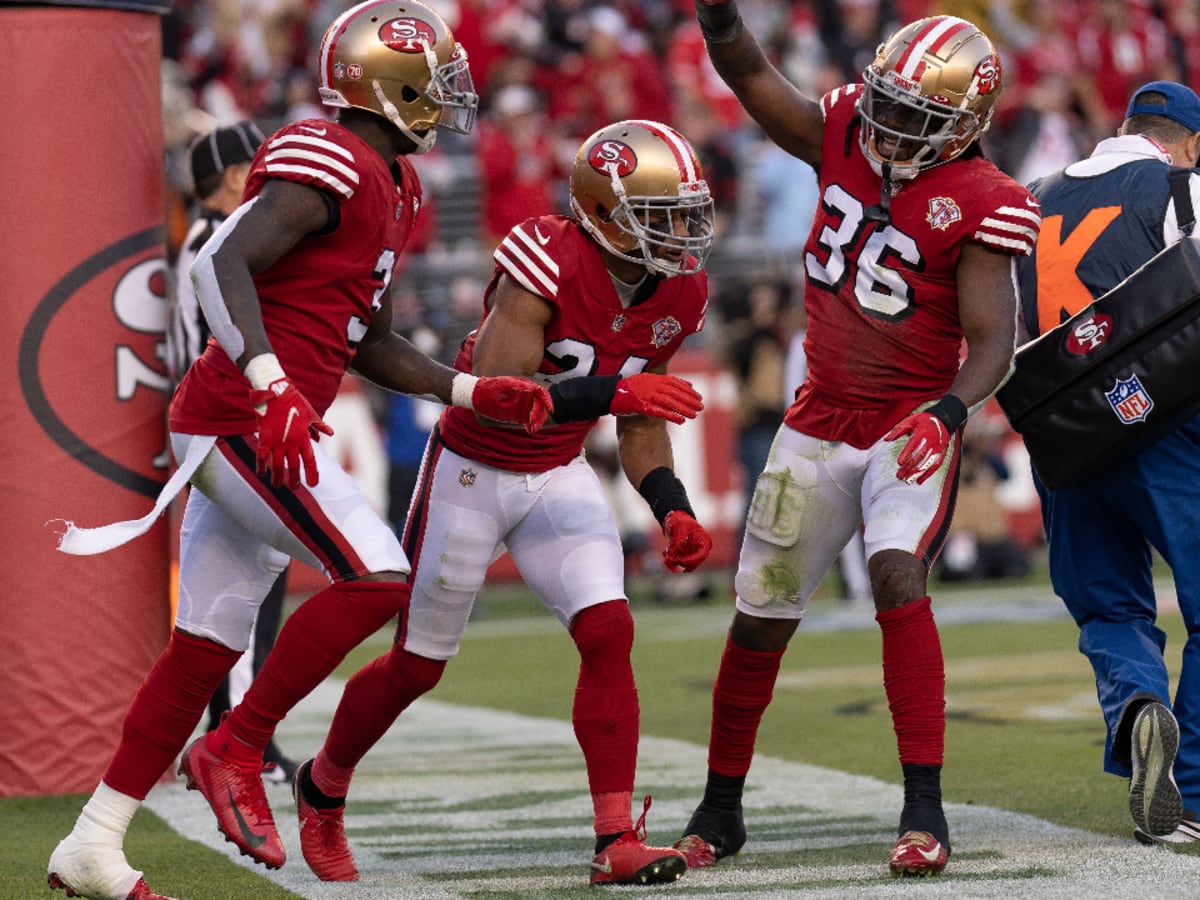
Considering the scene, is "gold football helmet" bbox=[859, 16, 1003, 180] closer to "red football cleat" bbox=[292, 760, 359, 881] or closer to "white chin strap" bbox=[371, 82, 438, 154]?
"white chin strap" bbox=[371, 82, 438, 154]

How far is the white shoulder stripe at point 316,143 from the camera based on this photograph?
13.7 feet

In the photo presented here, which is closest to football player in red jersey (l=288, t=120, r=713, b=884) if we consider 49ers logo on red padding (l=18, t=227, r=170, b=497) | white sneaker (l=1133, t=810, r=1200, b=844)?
white sneaker (l=1133, t=810, r=1200, b=844)

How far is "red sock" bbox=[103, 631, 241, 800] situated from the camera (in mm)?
4227

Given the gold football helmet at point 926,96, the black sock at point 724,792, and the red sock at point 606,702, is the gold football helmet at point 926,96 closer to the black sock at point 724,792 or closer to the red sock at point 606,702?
the red sock at point 606,702

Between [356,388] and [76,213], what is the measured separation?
22.0 feet

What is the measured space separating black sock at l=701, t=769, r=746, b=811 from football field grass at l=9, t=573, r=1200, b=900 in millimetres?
139

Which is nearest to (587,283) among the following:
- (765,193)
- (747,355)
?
(747,355)

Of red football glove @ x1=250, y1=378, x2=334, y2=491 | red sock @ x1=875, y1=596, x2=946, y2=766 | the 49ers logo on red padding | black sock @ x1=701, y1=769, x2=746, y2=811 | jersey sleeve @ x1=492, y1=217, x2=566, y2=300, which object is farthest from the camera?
the 49ers logo on red padding

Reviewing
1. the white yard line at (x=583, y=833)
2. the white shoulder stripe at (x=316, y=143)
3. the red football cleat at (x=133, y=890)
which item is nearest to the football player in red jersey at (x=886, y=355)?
the white yard line at (x=583, y=833)

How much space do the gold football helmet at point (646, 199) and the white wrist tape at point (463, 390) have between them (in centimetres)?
44

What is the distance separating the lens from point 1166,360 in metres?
4.74

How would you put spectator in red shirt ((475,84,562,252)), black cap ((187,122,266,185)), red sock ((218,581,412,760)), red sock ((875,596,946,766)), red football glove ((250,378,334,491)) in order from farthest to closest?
1. spectator in red shirt ((475,84,562,252))
2. black cap ((187,122,266,185))
3. red sock ((875,596,946,766))
4. red sock ((218,581,412,760))
5. red football glove ((250,378,334,491))

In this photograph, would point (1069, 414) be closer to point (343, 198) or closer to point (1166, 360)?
point (1166, 360)

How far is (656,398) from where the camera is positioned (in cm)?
431
